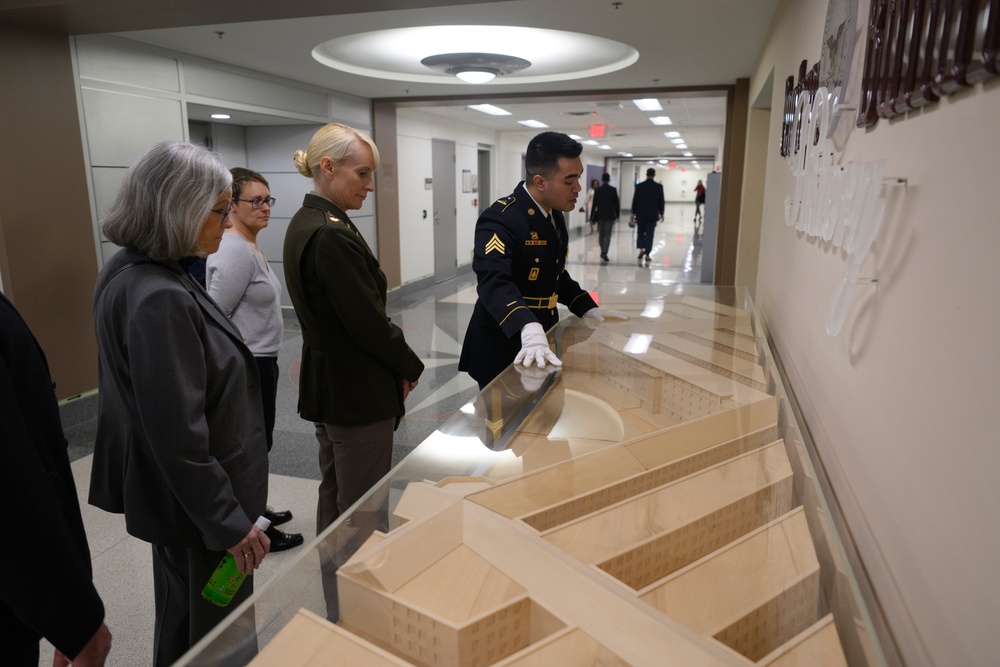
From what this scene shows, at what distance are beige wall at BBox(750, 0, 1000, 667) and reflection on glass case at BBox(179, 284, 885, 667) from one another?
0.11 meters

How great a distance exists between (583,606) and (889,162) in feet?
3.23

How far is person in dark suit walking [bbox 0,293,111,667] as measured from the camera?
45.0 inches

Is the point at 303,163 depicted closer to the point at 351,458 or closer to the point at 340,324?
the point at 340,324

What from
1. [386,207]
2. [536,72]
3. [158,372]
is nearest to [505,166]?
[386,207]

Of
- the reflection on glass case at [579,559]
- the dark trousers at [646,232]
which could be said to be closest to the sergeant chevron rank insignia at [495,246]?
the reflection on glass case at [579,559]

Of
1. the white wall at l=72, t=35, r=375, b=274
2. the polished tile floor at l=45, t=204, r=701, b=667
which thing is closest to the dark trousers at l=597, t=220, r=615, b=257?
the polished tile floor at l=45, t=204, r=701, b=667

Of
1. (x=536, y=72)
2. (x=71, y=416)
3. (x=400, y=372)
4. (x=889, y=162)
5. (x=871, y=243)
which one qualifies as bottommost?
(x=71, y=416)

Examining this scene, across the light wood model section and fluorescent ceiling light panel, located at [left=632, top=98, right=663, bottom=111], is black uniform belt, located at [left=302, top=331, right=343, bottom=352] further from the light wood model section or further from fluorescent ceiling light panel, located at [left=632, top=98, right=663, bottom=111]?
fluorescent ceiling light panel, located at [left=632, top=98, right=663, bottom=111]

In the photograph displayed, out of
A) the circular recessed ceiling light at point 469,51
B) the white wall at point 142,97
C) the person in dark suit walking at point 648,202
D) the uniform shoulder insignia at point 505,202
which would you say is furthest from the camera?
the person in dark suit walking at point 648,202

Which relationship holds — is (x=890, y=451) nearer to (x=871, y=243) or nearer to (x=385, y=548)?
(x=871, y=243)

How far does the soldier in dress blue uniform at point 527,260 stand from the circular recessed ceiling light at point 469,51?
3.39m

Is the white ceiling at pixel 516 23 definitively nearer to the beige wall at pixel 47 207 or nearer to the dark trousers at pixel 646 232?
the beige wall at pixel 47 207

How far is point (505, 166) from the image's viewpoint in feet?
46.4

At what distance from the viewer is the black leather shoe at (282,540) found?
293 cm
